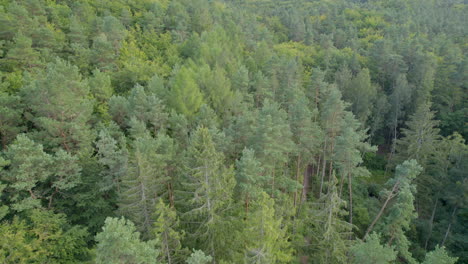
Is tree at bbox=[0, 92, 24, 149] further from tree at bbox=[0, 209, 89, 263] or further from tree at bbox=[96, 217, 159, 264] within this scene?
tree at bbox=[96, 217, 159, 264]

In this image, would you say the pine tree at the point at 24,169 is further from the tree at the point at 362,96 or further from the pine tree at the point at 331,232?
the tree at the point at 362,96

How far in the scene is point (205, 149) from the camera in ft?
51.3

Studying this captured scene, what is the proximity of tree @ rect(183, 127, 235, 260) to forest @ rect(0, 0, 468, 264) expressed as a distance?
0.38ft

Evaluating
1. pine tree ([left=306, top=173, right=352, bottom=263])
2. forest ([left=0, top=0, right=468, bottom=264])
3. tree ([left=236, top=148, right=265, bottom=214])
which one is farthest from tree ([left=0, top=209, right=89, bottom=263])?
pine tree ([left=306, top=173, right=352, bottom=263])

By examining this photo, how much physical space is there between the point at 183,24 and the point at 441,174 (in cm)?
4466

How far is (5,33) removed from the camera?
30875 millimetres

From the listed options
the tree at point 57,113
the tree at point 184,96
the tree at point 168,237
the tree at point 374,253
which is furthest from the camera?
the tree at point 184,96

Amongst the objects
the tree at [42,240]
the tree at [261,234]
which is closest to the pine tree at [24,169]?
the tree at [42,240]

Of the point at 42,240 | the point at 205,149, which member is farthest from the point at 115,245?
the point at 42,240

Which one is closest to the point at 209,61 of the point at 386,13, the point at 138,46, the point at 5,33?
the point at 138,46

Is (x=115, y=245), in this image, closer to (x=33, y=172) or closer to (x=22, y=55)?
(x=33, y=172)

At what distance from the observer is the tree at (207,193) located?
52.0ft

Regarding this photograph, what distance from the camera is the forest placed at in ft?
51.9

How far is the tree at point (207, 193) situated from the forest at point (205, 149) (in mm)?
116
